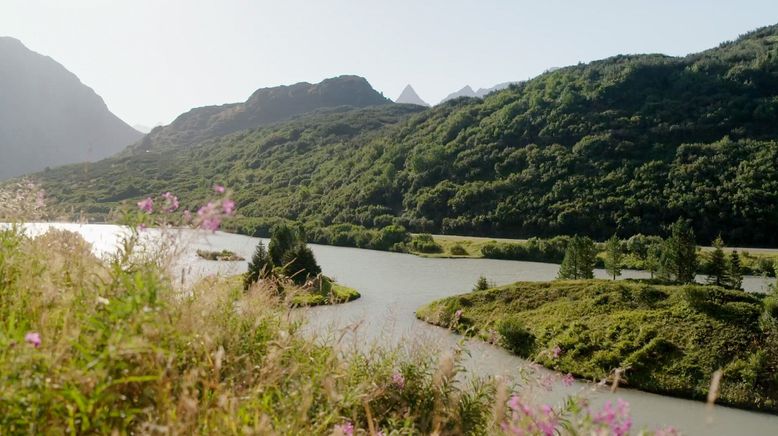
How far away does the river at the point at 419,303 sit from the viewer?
647 cm

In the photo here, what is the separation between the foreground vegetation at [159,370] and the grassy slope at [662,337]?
56.6 ft

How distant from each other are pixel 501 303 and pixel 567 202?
188ft

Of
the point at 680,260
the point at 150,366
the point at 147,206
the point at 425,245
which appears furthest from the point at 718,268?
the point at 150,366

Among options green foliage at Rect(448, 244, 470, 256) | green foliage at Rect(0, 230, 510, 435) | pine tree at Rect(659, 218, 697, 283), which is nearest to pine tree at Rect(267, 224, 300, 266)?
pine tree at Rect(659, 218, 697, 283)

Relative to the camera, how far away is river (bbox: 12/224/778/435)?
6.47 meters

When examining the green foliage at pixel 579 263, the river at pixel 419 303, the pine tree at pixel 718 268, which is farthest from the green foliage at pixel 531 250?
the pine tree at pixel 718 268

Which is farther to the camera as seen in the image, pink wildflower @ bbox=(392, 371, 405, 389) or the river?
the river

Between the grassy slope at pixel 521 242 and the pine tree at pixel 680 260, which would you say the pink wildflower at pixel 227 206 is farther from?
the grassy slope at pixel 521 242

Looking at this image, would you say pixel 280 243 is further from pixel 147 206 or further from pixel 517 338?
pixel 147 206

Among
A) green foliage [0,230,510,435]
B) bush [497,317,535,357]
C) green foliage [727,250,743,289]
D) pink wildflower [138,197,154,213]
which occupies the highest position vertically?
pink wildflower [138,197,154,213]

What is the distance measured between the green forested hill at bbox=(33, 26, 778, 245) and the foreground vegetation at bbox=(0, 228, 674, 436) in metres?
79.8

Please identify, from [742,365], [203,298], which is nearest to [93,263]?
[203,298]

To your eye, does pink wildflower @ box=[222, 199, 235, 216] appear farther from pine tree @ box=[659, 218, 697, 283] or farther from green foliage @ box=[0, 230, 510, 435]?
pine tree @ box=[659, 218, 697, 283]

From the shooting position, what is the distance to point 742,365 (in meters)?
22.1
